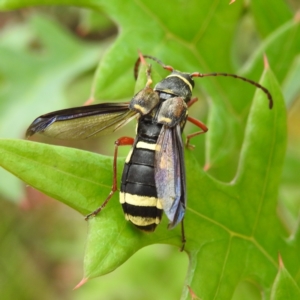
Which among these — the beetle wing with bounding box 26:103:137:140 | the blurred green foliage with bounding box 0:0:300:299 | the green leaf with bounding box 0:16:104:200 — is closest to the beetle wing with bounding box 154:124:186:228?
the blurred green foliage with bounding box 0:0:300:299

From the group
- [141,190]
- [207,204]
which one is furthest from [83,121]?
[207,204]

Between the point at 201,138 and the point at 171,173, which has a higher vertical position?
the point at 171,173

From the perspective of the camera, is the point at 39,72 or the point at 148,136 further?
the point at 39,72

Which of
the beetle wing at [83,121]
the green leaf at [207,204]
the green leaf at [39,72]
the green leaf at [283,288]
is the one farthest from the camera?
the green leaf at [39,72]

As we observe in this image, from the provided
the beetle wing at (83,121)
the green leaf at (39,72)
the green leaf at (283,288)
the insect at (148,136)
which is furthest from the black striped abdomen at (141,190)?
the green leaf at (39,72)

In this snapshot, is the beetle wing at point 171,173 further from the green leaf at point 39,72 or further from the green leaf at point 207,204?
the green leaf at point 39,72

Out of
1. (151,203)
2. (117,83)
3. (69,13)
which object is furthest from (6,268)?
(151,203)

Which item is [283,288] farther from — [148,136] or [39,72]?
[39,72]

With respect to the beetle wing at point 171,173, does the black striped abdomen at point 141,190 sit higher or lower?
lower
